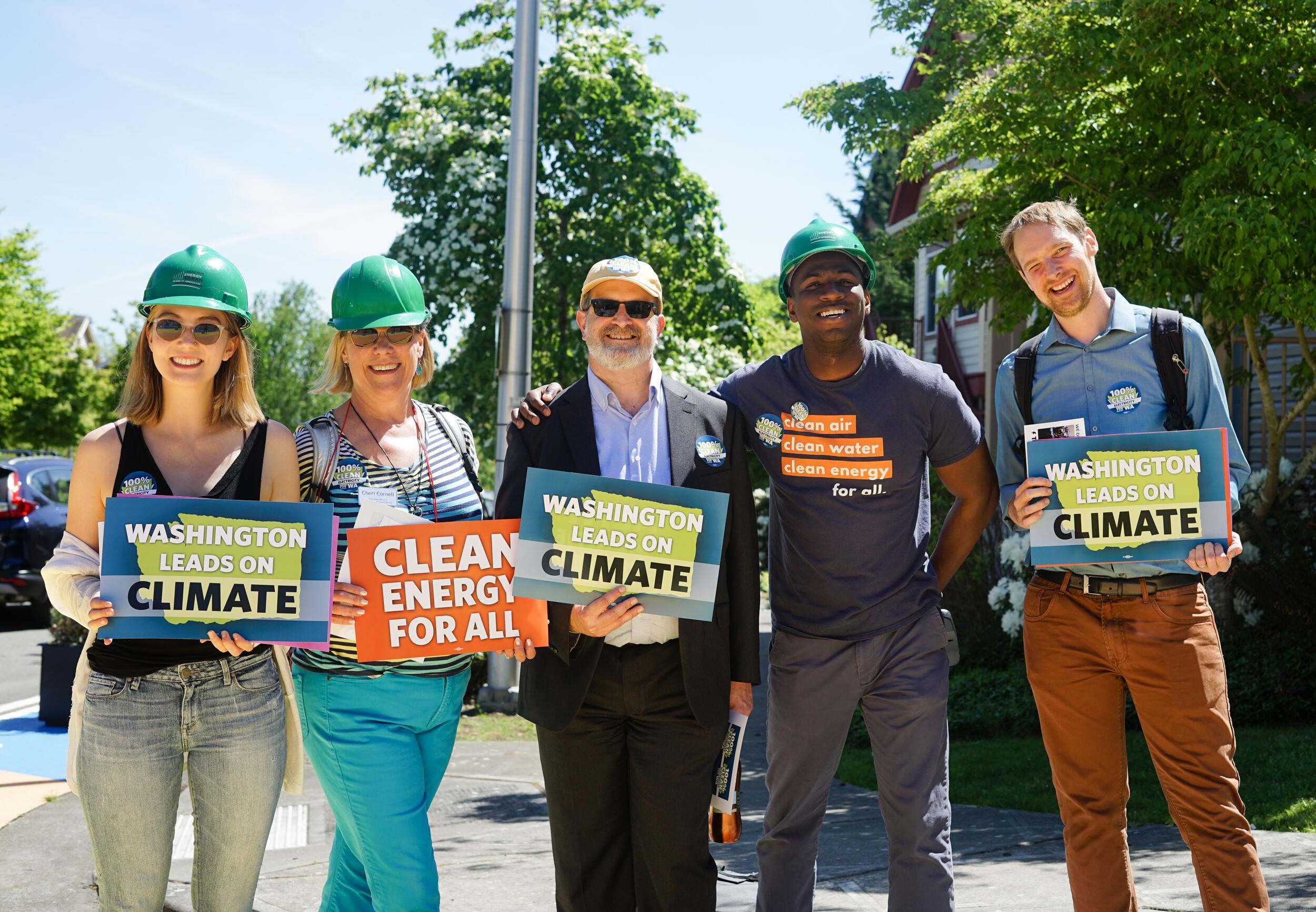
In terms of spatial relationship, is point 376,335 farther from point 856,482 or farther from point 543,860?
point 543,860

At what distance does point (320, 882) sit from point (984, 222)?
20.7ft

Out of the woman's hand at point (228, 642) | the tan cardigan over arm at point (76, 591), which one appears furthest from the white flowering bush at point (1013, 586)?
the tan cardigan over arm at point (76, 591)

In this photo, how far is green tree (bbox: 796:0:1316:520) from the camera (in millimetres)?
6938

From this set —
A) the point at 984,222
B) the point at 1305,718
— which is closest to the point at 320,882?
the point at 984,222

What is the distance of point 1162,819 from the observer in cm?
609

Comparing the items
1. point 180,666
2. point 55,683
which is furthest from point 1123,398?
point 55,683

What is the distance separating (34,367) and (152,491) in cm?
3549

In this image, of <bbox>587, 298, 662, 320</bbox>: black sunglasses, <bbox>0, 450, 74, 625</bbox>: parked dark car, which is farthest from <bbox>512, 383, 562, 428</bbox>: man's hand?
<bbox>0, 450, 74, 625</bbox>: parked dark car

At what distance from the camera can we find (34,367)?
34.3 m

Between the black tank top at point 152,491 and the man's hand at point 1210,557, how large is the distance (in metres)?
2.73

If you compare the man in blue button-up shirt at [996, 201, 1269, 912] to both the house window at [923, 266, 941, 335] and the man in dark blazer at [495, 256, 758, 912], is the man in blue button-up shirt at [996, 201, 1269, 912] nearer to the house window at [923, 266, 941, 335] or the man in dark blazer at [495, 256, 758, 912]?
the man in dark blazer at [495, 256, 758, 912]

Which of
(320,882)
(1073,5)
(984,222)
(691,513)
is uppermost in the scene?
(1073,5)

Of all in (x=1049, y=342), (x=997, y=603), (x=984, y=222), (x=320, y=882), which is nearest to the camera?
(x=1049, y=342)

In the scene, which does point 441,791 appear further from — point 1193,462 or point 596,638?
point 1193,462
